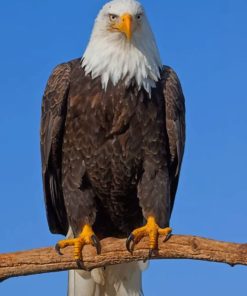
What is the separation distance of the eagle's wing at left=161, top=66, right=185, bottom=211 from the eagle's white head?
0.55ft

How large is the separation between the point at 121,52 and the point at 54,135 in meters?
0.95

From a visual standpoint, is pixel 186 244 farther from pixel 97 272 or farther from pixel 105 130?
pixel 97 272

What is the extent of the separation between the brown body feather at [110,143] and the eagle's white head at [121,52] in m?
0.10

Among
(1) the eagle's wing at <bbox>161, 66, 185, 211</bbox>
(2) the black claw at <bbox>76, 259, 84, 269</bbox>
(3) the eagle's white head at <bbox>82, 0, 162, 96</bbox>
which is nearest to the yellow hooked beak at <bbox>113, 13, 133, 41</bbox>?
(3) the eagle's white head at <bbox>82, 0, 162, 96</bbox>

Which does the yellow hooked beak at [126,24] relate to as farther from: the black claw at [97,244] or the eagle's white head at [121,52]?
the black claw at [97,244]

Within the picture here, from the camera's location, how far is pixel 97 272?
797 cm

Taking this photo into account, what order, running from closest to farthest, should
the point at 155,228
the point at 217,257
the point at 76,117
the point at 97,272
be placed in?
the point at 217,257 < the point at 155,228 < the point at 76,117 < the point at 97,272

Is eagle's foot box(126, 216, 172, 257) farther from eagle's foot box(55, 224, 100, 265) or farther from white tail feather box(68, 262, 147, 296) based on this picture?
white tail feather box(68, 262, 147, 296)

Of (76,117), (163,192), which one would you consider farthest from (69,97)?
(163,192)

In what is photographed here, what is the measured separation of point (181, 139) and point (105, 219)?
3.46 feet

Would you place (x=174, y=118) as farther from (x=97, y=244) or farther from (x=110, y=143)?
(x=97, y=244)

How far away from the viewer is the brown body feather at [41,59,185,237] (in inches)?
284

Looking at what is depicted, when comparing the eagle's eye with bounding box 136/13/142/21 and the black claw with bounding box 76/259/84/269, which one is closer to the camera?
the black claw with bounding box 76/259/84/269

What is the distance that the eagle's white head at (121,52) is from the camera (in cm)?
732
